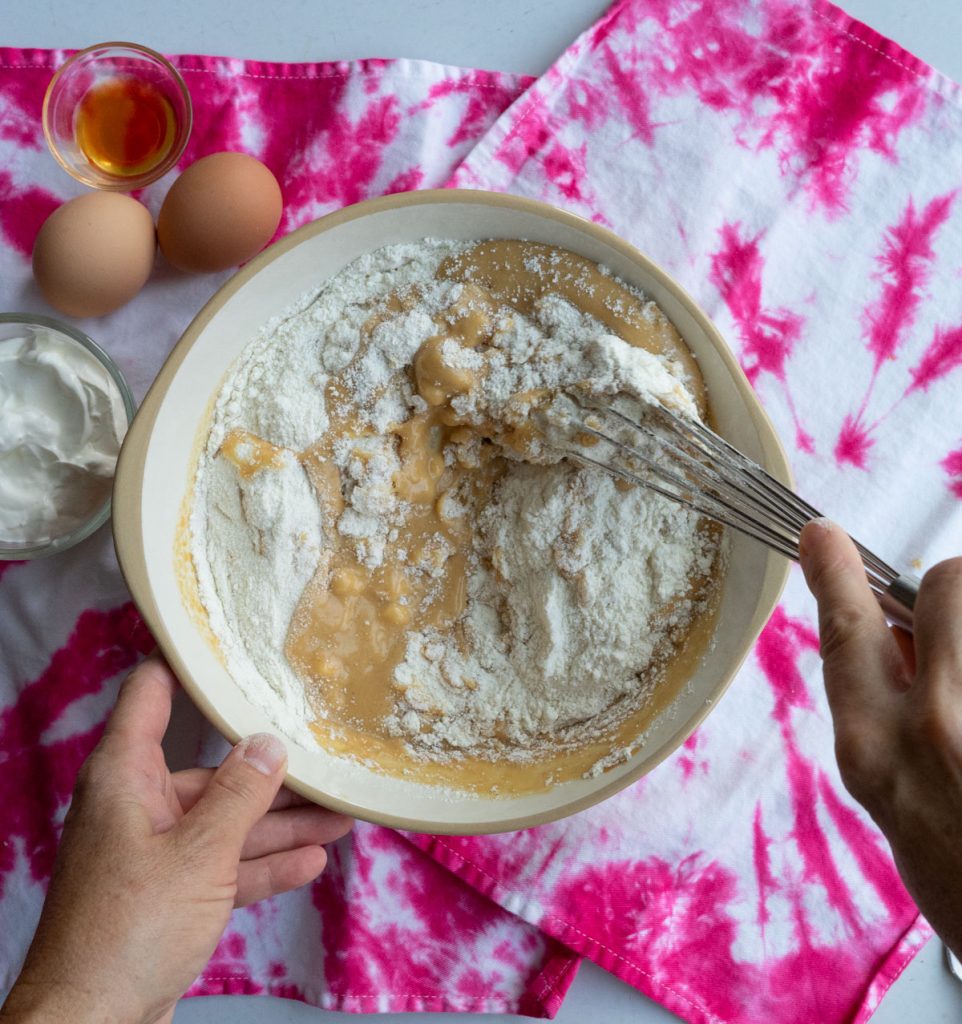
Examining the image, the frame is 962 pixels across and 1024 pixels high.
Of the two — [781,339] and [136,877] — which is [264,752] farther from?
[781,339]

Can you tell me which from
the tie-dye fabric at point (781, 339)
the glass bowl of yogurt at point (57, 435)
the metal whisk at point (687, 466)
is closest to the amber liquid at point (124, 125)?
the glass bowl of yogurt at point (57, 435)

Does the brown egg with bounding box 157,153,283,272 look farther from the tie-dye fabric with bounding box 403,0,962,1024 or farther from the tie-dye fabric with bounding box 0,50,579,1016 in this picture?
the tie-dye fabric with bounding box 403,0,962,1024

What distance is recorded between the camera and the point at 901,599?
774 millimetres

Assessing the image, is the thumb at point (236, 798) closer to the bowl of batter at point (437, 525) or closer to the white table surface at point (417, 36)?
the bowl of batter at point (437, 525)

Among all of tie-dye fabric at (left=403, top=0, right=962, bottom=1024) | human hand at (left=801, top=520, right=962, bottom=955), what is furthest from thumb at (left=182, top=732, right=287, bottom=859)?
human hand at (left=801, top=520, right=962, bottom=955)

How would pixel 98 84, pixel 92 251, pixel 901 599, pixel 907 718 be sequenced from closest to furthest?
pixel 907 718
pixel 901 599
pixel 92 251
pixel 98 84

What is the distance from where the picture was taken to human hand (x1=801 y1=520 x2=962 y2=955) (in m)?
0.65

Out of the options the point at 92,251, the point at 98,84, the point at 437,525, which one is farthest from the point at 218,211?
the point at 437,525

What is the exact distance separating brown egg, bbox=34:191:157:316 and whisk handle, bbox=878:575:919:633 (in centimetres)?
82

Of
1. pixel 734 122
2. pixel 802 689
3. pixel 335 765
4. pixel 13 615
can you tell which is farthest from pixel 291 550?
pixel 734 122

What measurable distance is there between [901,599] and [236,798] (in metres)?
0.60

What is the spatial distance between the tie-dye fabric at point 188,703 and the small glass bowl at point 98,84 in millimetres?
26

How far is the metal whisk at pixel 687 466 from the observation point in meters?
0.86

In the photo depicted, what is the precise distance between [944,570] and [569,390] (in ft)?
1.22
